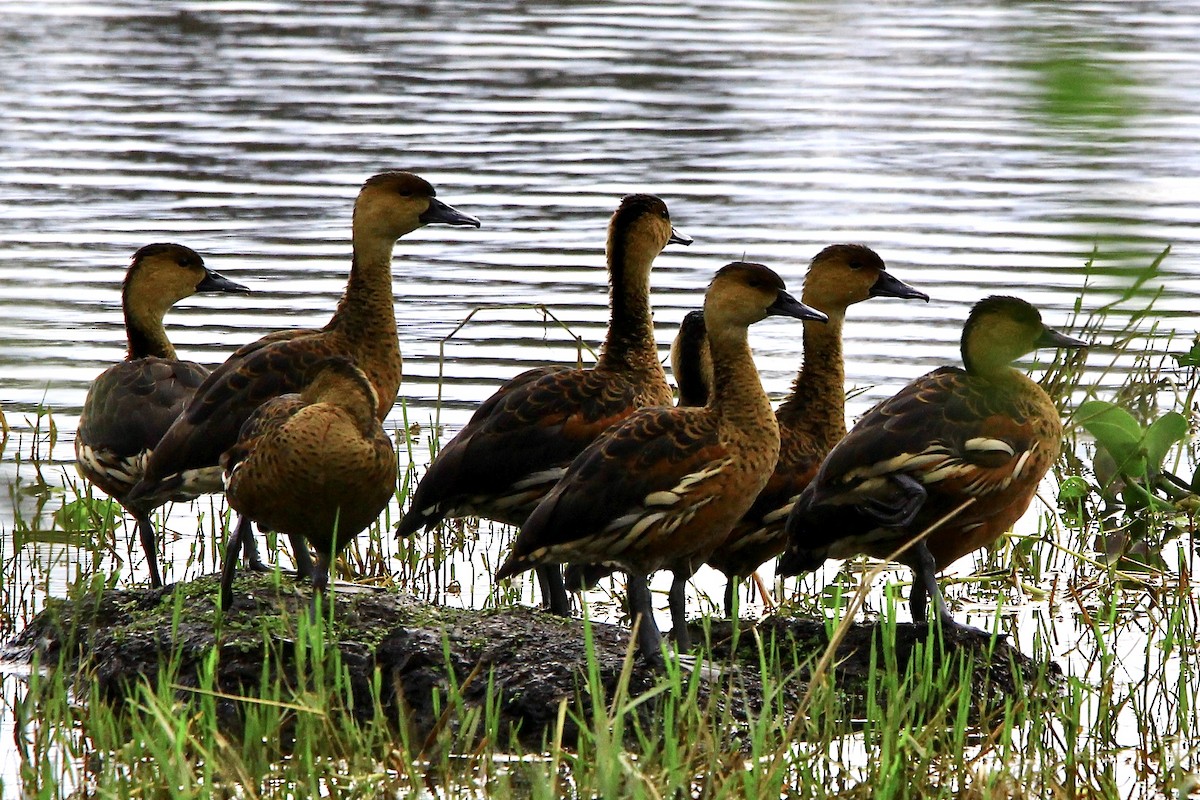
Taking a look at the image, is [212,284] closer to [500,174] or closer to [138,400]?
[138,400]

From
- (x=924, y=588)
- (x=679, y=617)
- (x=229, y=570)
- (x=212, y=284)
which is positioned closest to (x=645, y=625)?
(x=679, y=617)

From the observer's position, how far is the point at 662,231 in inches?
242

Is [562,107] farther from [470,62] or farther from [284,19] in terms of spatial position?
[284,19]

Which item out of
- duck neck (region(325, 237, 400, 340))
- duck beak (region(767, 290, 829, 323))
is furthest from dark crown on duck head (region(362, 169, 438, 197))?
duck beak (region(767, 290, 829, 323))

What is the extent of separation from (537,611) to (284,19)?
1596 centimetres

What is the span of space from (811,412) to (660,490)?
1125 millimetres

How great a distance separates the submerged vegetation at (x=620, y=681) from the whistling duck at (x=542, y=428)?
0.37m

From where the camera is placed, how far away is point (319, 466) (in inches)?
191

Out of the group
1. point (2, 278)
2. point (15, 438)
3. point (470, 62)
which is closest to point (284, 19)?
point (470, 62)

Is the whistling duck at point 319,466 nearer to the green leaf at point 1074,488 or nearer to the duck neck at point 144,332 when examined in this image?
the duck neck at point 144,332

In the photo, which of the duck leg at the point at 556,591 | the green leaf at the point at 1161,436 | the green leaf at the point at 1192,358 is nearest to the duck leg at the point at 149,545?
the duck leg at the point at 556,591

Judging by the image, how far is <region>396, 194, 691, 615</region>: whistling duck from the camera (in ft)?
18.2

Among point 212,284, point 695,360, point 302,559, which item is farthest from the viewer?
point 212,284

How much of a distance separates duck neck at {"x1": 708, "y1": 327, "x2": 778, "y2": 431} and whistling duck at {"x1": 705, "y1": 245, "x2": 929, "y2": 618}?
528 millimetres
